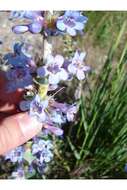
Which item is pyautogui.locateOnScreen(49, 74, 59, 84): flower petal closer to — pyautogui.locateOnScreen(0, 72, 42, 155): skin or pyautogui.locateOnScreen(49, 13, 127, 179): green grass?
pyautogui.locateOnScreen(0, 72, 42, 155): skin

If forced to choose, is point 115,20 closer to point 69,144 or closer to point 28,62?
point 69,144

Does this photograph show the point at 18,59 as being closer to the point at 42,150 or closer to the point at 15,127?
the point at 15,127

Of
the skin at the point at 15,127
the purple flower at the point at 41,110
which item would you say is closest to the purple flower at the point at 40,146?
the skin at the point at 15,127

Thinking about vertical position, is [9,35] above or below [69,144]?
above

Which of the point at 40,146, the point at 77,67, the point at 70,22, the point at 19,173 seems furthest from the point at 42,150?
the point at 70,22

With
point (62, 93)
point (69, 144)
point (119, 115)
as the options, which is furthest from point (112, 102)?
point (62, 93)

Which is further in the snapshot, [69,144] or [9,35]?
[9,35]
